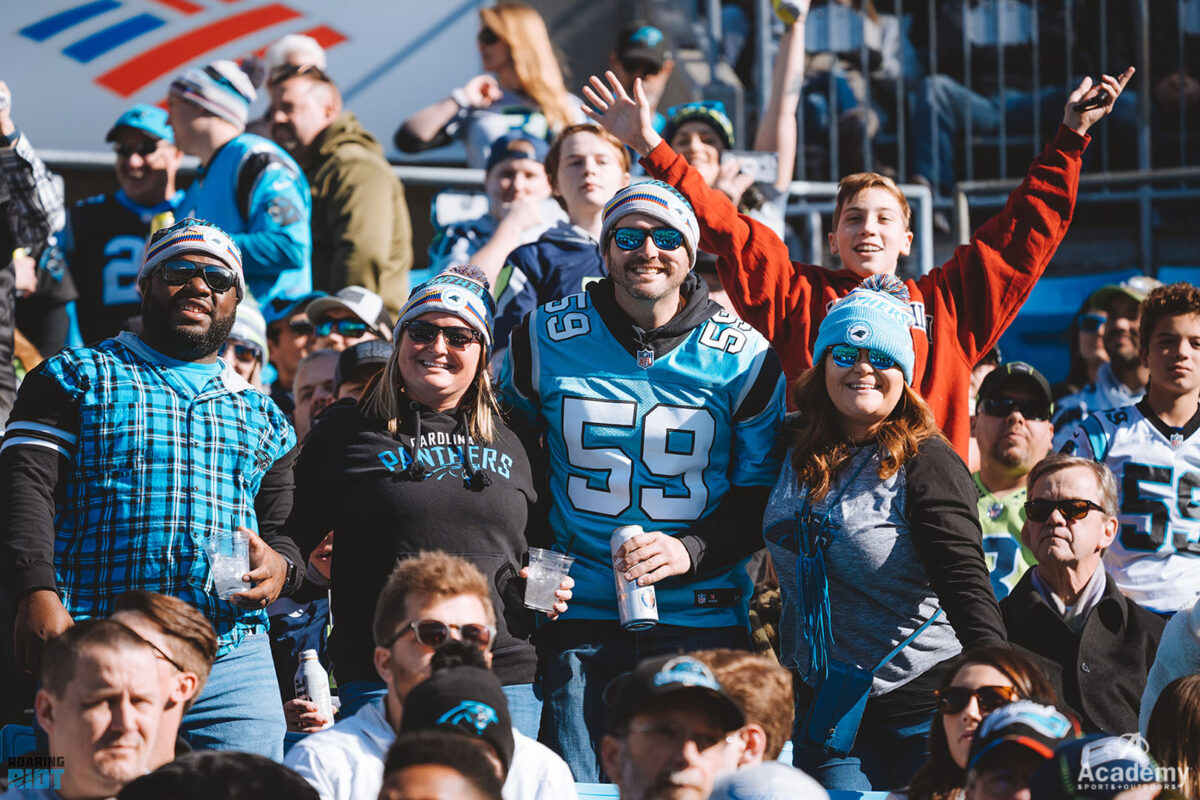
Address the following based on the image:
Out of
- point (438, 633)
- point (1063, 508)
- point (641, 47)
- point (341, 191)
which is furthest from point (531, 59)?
point (438, 633)

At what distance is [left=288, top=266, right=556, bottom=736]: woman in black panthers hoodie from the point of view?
434 centimetres

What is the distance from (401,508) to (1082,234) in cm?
614

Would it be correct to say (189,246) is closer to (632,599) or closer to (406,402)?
(406,402)

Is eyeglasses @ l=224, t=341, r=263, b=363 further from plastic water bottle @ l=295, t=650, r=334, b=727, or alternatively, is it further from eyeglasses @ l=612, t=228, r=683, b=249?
eyeglasses @ l=612, t=228, r=683, b=249

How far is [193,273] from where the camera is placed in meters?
4.51

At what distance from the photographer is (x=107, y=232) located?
7352 mm

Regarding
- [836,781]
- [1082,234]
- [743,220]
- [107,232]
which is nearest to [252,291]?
[107,232]

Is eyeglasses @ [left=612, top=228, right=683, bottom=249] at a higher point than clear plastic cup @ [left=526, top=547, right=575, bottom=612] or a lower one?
higher

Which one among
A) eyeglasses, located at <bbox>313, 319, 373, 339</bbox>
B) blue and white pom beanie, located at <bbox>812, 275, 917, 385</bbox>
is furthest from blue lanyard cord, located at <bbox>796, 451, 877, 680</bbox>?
eyeglasses, located at <bbox>313, 319, 373, 339</bbox>

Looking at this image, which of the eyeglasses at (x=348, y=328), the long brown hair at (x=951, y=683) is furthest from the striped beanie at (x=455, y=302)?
the eyeglasses at (x=348, y=328)

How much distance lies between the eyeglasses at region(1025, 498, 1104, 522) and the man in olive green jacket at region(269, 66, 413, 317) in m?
3.65

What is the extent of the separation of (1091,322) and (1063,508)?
282 cm

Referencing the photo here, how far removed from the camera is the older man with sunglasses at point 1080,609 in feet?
15.4

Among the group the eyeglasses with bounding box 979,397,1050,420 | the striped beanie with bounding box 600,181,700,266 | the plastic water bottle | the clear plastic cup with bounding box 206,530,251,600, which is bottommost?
the plastic water bottle
